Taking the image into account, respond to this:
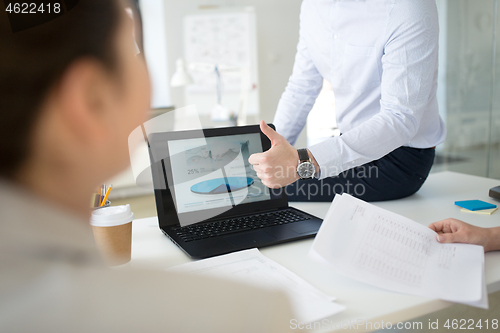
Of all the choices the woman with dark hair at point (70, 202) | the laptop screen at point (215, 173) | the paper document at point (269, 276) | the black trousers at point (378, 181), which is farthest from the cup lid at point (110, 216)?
the black trousers at point (378, 181)

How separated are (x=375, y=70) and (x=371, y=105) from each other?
0.13m

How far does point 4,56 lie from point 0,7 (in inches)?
1.6

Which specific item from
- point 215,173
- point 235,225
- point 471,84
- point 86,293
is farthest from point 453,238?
point 471,84

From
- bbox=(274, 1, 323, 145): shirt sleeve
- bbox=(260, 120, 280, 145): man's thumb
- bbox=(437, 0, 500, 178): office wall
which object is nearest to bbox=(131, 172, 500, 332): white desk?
bbox=(260, 120, 280, 145): man's thumb

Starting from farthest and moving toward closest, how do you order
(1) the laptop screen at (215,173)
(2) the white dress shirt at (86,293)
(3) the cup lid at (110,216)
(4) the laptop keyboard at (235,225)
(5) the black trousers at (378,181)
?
(5) the black trousers at (378,181) < (1) the laptop screen at (215,173) < (4) the laptop keyboard at (235,225) < (3) the cup lid at (110,216) < (2) the white dress shirt at (86,293)

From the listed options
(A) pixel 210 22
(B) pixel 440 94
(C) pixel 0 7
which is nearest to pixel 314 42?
(C) pixel 0 7

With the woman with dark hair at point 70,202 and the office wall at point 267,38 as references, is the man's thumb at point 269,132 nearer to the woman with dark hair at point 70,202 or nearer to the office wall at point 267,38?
the woman with dark hair at point 70,202

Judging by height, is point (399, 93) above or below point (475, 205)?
above

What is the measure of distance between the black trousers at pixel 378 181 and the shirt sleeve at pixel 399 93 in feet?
0.40

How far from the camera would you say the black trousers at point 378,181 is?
120 cm

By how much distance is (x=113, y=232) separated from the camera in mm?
671

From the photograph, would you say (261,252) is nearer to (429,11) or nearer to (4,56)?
(4,56)

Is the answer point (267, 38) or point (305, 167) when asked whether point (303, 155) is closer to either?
point (305, 167)

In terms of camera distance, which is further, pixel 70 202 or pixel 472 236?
pixel 472 236
